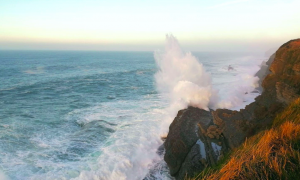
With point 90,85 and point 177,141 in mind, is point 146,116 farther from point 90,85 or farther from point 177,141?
point 90,85

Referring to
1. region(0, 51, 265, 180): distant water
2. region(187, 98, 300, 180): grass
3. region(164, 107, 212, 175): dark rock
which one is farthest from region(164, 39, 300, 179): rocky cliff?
region(187, 98, 300, 180): grass

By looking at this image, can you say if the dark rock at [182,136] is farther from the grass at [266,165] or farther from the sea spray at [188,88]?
the grass at [266,165]

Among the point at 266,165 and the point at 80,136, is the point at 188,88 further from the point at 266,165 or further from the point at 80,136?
the point at 266,165

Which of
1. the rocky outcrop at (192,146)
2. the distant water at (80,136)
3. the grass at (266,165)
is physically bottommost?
the distant water at (80,136)

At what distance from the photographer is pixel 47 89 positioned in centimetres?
3219

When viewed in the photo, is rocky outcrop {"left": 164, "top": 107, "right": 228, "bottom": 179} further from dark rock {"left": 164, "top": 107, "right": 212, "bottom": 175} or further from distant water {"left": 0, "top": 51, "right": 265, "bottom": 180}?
distant water {"left": 0, "top": 51, "right": 265, "bottom": 180}

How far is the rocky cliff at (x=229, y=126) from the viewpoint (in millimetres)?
10078

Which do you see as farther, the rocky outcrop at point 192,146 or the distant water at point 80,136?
the distant water at point 80,136

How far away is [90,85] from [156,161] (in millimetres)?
27480

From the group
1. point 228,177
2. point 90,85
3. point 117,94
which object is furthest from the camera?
point 90,85

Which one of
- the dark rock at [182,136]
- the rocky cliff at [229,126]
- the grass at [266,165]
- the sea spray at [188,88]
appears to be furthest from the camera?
the sea spray at [188,88]

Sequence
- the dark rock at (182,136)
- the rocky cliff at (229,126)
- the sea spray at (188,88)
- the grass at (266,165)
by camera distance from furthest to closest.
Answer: the sea spray at (188,88)
the dark rock at (182,136)
the rocky cliff at (229,126)
the grass at (266,165)

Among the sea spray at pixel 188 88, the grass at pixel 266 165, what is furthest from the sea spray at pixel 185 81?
the grass at pixel 266 165

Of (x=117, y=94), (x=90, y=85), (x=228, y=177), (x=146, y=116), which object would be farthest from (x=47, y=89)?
(x=228, y=177)
